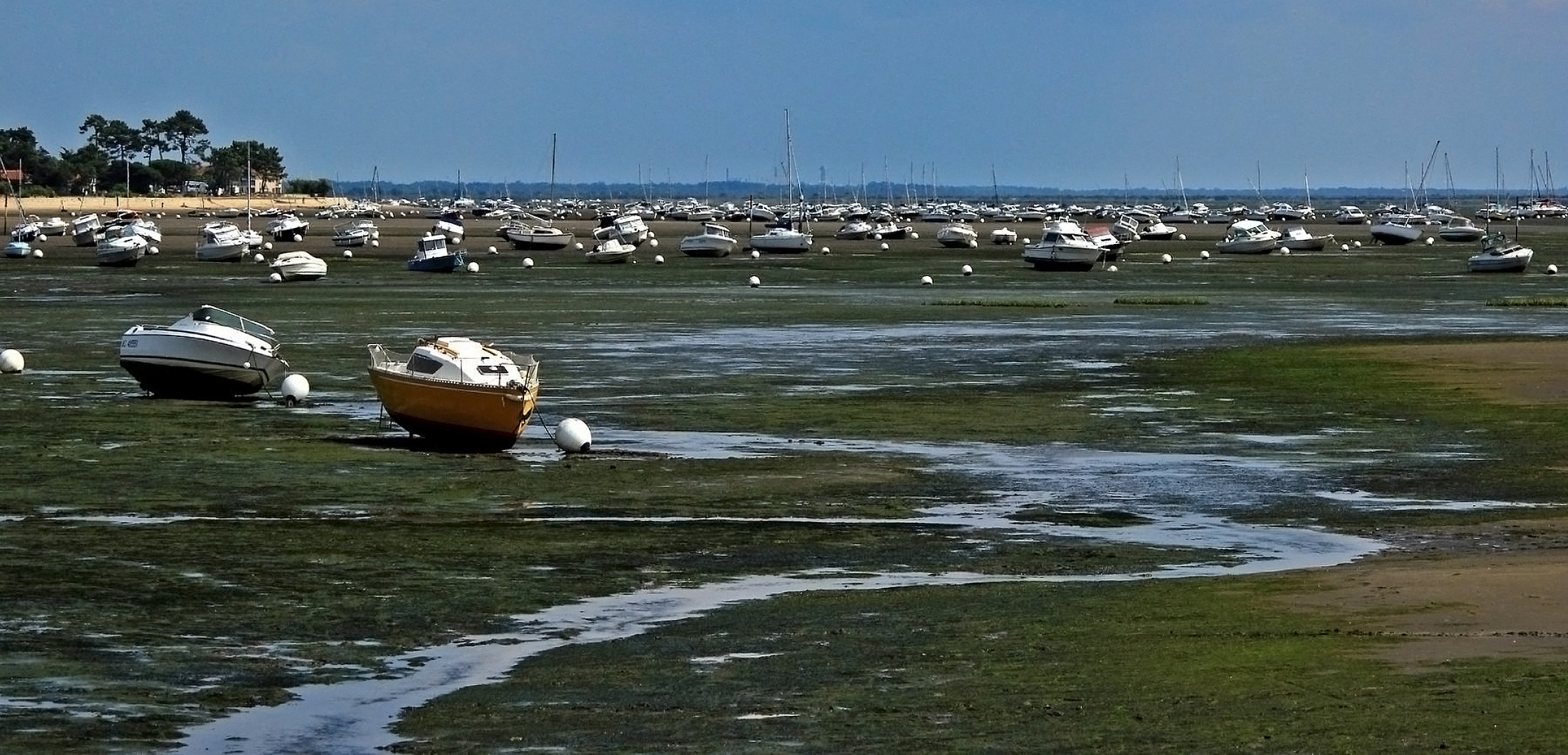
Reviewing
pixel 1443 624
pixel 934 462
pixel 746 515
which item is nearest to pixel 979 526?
pixel 746 515

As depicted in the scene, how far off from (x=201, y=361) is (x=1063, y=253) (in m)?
71.3

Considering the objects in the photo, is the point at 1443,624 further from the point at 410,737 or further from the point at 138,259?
the point at 138,259

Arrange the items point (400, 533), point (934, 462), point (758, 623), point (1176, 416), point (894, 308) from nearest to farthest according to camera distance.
Result: point (758, 623)
point (400, 533)
point (934, 462)
point (1176, 416)
point (894, 308)

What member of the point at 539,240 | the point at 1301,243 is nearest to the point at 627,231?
the point at 539,240

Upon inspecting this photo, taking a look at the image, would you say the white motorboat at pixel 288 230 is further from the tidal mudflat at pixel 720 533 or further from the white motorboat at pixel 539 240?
the tidal mudflat at pixel 720 533

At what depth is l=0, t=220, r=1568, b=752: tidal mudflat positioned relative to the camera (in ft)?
55.5

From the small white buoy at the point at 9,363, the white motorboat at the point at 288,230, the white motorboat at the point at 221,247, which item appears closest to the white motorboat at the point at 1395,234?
the white motorboat at the point at 288,230

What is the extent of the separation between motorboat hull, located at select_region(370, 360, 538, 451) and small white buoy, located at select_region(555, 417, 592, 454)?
664 mm

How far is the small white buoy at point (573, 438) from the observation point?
3294 cm

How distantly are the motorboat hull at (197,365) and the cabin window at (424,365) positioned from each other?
24.0ft

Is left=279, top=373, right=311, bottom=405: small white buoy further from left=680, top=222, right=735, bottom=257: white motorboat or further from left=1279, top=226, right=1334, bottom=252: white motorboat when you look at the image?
left=1279, top=226, right=1334, bottom=252: white motorboat

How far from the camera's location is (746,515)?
27406mm

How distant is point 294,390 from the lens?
132 feet

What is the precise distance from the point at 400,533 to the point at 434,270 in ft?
270
